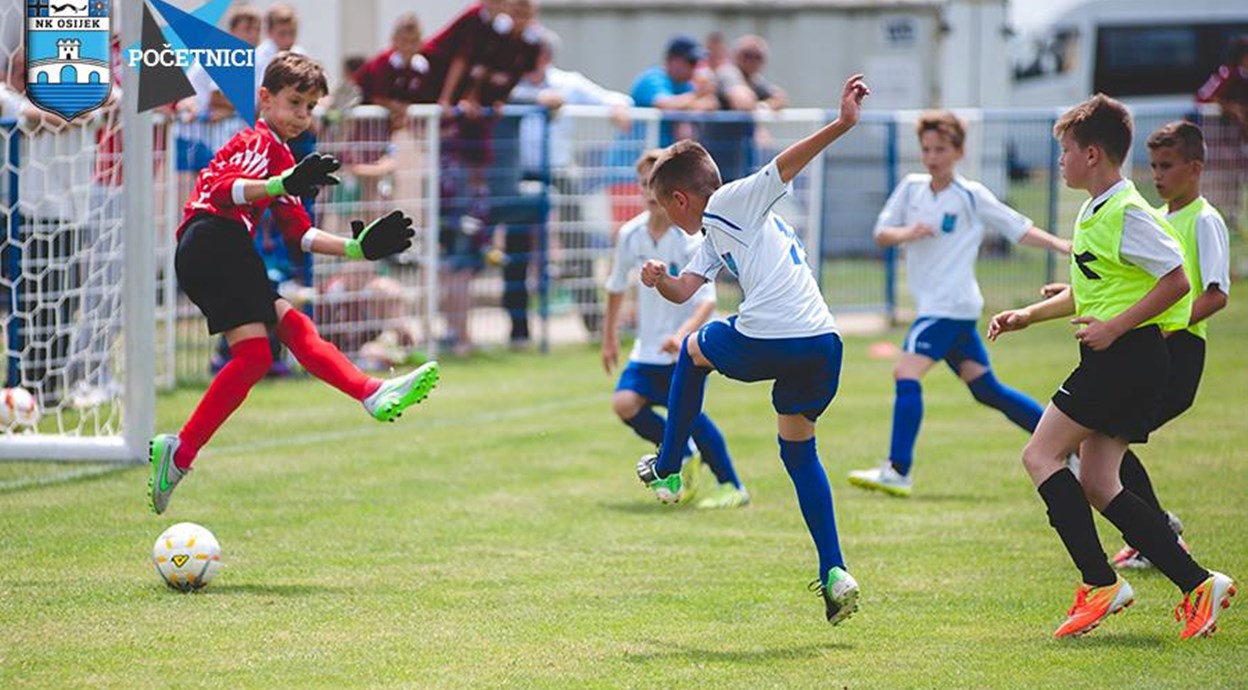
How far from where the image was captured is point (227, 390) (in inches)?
301

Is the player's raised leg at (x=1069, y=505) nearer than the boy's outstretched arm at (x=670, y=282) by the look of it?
Yes

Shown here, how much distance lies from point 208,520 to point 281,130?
6.11 ft

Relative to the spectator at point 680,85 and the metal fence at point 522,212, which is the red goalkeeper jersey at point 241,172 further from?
the spectator at point 680,85

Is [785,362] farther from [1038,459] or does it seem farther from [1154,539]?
[1154,539]

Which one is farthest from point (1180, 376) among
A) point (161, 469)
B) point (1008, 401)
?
point (161, 469)

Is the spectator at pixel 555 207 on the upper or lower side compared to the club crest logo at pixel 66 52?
lower

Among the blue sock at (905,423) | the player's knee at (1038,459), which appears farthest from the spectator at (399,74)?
the player's knee at (1038,459)

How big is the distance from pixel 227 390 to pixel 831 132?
112 inches

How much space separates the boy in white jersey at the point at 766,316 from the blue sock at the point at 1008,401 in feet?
10.5

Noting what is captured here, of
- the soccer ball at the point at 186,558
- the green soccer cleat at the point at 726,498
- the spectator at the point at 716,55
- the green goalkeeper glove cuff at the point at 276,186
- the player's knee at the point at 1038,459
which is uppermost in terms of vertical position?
the spectator at the point at 716,55

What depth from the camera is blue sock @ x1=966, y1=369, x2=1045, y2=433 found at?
9.63 meters

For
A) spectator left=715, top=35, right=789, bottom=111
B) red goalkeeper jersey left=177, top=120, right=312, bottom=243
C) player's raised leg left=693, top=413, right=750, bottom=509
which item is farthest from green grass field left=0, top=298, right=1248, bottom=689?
spectator left=715, top=35, right=789, bottom=111

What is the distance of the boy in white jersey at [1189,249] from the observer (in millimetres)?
6793

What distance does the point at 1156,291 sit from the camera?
Answer: 6.20m
